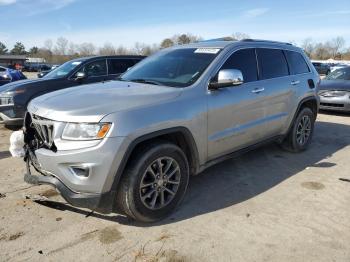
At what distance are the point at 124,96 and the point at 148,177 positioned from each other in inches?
33.3

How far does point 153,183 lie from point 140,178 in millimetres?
235

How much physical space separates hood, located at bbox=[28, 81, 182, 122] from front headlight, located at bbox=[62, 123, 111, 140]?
55mm

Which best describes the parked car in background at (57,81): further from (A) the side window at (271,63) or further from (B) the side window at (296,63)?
(B) the side window at (296,63)

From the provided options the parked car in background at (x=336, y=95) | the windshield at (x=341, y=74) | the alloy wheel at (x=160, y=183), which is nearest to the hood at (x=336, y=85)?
the parked car in background at (x=336, y=95)

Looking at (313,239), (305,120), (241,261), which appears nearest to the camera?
(241,261)

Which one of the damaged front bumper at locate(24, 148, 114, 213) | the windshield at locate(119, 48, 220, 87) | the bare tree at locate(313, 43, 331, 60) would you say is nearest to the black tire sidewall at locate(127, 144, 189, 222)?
the damaged front bumper at locate(24, 148, 114, 213)

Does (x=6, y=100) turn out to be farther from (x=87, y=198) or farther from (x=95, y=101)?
(x=87, y=198)

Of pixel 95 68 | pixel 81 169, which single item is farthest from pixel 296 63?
pixel 95 68

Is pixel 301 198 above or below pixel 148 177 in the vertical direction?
below

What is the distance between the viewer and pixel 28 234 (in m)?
3.64

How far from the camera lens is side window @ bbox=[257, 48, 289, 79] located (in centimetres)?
534

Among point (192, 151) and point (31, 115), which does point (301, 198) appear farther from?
point (31, 115)

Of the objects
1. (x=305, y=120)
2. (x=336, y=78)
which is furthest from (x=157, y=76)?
(x=336, y=78)

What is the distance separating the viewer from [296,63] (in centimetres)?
626
